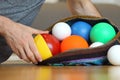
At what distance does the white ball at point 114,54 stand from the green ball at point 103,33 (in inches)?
2.9

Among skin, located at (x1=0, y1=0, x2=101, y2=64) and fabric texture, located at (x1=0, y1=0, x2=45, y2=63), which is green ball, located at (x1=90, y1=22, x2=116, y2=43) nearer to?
skin, located at (x1=0, y1=0, x2=101, y2=64)

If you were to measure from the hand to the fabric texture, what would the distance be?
0.27m

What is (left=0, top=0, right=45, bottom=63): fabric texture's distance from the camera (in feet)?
4.09

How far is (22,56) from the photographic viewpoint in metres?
0.98

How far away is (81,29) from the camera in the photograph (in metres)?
1.08

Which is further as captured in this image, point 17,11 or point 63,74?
point 17,11

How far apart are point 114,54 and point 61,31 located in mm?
202

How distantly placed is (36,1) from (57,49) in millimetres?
397

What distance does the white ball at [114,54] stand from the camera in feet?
3.14

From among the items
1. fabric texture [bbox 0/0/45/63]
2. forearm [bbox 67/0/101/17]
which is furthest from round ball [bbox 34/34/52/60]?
forearm [bbox 67/0/101/17]

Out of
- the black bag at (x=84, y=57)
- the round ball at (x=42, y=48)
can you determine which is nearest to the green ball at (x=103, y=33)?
the black bag at (x=84, y=57)

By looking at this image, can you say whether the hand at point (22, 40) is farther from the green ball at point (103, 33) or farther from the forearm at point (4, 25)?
the green ball at point (103, 33)

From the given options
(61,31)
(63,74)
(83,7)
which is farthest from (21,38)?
(83,7)

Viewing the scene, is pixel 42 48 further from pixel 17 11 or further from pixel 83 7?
pixel 83 7
